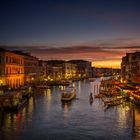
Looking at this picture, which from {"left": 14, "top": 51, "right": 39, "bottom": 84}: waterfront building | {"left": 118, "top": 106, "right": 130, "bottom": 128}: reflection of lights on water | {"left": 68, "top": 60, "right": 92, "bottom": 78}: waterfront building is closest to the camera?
{"left": 118, "top": 106, "right": 130, "bottom": 128}: reflection of lights on water

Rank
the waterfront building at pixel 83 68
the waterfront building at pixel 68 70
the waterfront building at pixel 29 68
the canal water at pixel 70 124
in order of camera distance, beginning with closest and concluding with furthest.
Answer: the canal water at pixel 70 124 → the waterfront building at pixel 29 68 → the waterfront building at pixel 68 70 → the waterfront building at pixel 83 68

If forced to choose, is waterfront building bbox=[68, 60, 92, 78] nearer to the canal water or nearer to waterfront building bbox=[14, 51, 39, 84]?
waterfront building bbox=[14, 51, 39, 84]

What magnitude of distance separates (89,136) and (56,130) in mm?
2871

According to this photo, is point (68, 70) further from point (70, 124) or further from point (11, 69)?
point (70, 124)

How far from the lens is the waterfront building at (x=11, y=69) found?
47334 millimetres

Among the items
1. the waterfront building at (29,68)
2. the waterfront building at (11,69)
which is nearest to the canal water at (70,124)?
the waterfront building at (11,69)

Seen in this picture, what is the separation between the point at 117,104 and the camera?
36.4 m

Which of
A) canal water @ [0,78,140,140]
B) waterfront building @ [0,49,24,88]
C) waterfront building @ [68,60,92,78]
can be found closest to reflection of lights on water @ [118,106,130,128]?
canal water @ [0,78,140,140]

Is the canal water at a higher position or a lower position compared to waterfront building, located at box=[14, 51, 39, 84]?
lower

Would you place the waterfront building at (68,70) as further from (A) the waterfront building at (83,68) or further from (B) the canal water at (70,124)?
(B) the canal water at (70,124)

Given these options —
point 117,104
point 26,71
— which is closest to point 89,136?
point 117,104

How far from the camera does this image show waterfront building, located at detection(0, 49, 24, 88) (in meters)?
47.3

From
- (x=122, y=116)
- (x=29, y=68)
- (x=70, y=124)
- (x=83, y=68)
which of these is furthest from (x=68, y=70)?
(x=70, y=124)

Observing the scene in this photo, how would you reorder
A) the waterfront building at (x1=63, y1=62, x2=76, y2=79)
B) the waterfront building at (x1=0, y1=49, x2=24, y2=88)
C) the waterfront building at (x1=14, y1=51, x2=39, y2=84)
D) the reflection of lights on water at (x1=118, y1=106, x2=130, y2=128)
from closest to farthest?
1. the reflection of lights on water at (x1=118, y1=106, x2=130, y2=128)
2. the waterfront building at (x1=0, y1=49, x2=24, y2=88)
3. the waterfront building at (x1=14, y1=51, x2=39, y2=84)
4. the waterfront building at (x1=63, y1=62, x2=76, y2=79)
